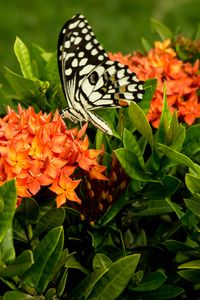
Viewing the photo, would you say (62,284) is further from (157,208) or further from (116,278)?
(157,208)

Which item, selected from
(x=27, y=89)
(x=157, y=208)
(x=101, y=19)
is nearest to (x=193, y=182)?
(x=157, y=208)

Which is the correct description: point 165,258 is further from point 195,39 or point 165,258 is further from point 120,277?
point 195,39

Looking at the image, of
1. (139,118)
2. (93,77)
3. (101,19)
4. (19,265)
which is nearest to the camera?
(19,265)

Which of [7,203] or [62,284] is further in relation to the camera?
[62,284]

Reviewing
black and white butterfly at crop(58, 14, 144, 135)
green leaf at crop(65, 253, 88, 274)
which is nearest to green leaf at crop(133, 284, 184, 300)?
green leaf at crop(65, 253, 88, 274)

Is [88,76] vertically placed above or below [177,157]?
above

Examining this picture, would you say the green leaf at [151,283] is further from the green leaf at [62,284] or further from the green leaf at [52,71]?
the green leaf at [52,71]

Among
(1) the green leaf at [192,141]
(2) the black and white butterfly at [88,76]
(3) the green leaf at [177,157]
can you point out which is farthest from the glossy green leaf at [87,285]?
(2) the black and white butterfly at [88,76]
